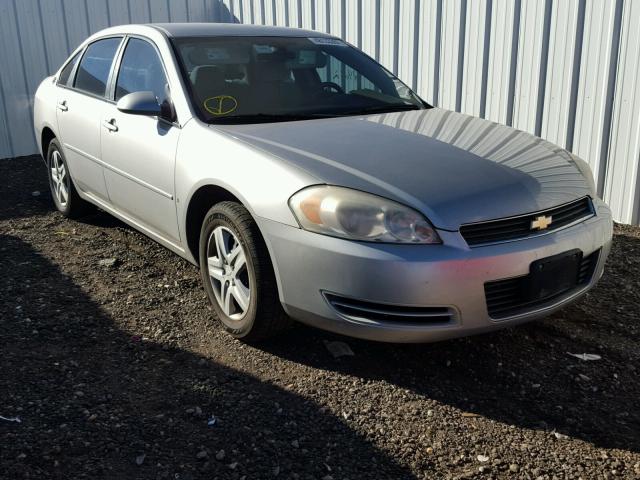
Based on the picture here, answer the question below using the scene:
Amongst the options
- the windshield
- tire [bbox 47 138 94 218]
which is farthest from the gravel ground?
tire [bbox 47 138 94 218]

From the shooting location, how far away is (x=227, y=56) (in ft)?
13.7

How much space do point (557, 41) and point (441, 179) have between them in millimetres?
3438

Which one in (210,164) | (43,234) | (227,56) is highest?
(227,56)

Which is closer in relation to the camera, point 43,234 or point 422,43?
point 43,234

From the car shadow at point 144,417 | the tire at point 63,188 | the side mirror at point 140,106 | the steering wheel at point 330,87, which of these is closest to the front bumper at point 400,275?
the car shadow at point 144,417

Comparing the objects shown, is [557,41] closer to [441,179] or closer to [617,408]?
[441,179]

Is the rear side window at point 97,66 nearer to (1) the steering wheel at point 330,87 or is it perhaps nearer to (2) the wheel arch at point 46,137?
(2) the wheel arch at point 46,137

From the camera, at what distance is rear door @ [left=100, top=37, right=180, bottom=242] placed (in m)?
3.90

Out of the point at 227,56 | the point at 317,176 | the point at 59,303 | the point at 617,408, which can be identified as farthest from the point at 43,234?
the point at 617,408

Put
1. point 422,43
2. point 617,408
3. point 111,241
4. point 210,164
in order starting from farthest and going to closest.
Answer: point 422,43
point 111,241
point 210,164
point 617,408

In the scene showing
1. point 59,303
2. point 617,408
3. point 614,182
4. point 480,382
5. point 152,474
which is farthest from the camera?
point 614,182

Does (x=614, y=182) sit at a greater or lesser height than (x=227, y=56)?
lesser

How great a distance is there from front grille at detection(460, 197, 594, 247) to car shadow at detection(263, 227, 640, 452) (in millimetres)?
731

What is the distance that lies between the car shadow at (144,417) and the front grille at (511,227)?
0.98 m
